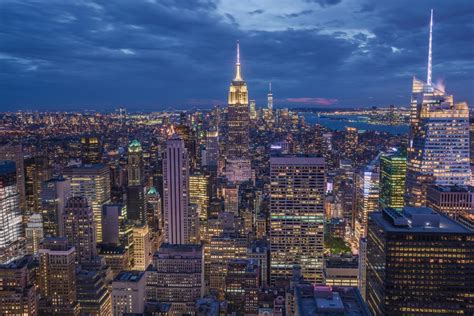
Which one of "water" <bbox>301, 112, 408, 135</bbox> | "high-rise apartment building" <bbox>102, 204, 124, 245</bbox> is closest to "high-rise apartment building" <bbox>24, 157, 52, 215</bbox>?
"high-rise apartment building" <bbox>102, 204, 124, 245</bbox>

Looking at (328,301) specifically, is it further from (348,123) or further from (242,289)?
(348,123)

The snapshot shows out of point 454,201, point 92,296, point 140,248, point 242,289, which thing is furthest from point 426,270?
point 140,248

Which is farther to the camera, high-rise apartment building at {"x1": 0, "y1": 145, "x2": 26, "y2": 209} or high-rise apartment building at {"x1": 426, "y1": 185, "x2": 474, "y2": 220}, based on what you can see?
high-rise apartment building at {"x1": 0, "y1": 145, "x2": 26, "y2": 209}

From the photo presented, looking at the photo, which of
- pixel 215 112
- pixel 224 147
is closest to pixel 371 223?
pixel 224 147

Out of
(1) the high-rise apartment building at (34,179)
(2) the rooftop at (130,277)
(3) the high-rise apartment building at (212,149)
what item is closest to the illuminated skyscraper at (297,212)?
(2) the rooftop at (130,277)

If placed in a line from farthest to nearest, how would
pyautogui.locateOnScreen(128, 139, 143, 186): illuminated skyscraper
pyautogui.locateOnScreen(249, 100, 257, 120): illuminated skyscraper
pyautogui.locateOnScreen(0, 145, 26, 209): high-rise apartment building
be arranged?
pyautogui.locateOnScreen(249, 100, 257, 120): illuminated skyscraper → pyautogui.locateOnScreen(128, 139, 143, 186): illuminated skyscraper → pyautogui.locateOnScreen(0, 145, 26, 209): high-rise apartment building

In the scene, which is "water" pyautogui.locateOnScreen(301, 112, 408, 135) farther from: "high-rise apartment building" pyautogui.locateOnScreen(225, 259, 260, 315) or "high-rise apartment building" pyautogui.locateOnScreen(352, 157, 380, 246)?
"high-rise apartment building" pyautogui.locateOnScreen(225, 259, 260, 315)
